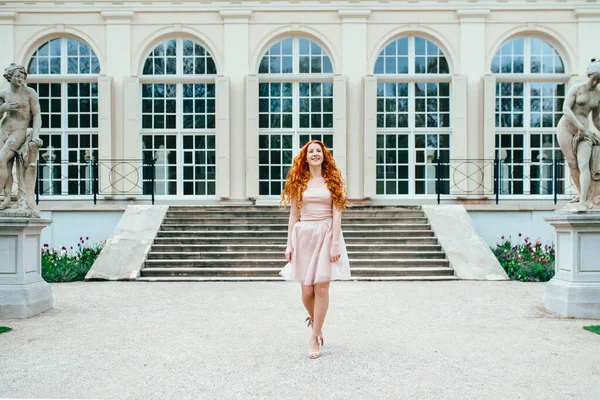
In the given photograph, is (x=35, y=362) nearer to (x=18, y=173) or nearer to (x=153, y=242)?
(x=18, y=173)

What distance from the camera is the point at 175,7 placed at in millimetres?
16188

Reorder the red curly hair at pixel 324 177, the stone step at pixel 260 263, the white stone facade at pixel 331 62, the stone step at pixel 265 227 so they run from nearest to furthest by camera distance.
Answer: the red curly hair at pixel 324 177 → the stone step at pixel 260 263 → the stone step at pixel 265 227 → the white stone facade at pixel 331 62

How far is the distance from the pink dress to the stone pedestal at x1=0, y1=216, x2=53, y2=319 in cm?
374

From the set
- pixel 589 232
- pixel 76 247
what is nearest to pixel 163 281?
pixel 76 247

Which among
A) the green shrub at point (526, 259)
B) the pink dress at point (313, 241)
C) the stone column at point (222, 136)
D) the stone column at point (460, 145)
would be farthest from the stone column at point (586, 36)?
the pink dress at point (313, 241)

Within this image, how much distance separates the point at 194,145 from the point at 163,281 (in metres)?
6.99

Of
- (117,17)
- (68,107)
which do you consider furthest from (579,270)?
(68,107)

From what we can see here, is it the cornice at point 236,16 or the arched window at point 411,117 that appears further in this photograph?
the arched window at point 411,117

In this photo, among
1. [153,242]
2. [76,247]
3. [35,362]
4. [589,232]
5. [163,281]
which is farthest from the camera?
[76,247]

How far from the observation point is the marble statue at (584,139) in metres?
7.06

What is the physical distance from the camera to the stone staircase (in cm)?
1065

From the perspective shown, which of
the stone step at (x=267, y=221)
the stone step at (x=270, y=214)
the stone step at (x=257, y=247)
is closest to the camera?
the stone step at (x=257, y=247)

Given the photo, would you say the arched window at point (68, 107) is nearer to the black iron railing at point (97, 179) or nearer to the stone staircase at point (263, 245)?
the black iron railing at point (97, 179)

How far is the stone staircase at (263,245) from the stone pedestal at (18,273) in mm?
3201
